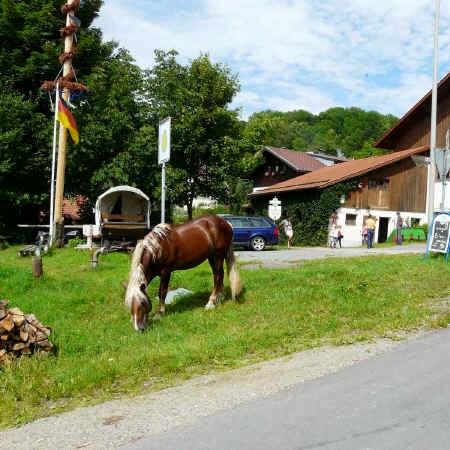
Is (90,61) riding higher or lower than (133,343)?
higher

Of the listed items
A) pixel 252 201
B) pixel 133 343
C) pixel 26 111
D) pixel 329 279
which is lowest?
pixel 133 343

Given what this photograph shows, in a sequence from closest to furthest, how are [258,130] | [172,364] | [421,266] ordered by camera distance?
[172,364], [421,266], [258,130]

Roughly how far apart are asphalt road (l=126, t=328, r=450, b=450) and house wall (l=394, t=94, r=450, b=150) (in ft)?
106

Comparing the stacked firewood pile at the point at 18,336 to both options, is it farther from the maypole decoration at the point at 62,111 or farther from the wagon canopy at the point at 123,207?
the maypole decoration at the point at 62,111

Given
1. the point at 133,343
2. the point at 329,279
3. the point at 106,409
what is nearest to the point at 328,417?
the point at 106,409

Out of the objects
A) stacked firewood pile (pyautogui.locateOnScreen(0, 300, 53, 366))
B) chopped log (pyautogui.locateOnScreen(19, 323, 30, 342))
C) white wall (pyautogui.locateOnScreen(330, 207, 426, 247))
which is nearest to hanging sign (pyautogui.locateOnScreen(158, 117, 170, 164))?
stacked firewood pile (pyautogui.locateOnScreen(0, 300, 53, 366))

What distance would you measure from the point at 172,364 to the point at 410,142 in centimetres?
3627

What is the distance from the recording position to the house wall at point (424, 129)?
35.3 meters

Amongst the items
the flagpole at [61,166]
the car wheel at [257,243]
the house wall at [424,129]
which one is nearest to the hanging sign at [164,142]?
the flagpole at [61,166]

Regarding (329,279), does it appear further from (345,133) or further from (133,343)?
(345,133)

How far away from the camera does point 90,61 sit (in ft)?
101

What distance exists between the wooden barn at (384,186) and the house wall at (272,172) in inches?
251

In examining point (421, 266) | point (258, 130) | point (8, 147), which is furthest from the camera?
point (258, 130)

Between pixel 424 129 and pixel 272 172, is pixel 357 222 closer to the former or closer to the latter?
pixel 424 129
